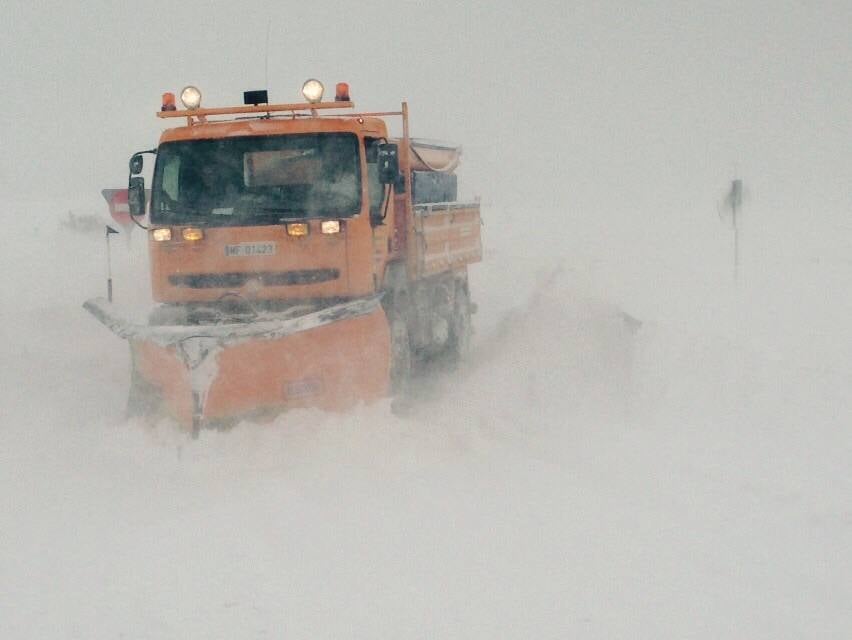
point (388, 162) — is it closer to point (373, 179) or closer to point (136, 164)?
point (373, 179)

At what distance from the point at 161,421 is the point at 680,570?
4.12 meters

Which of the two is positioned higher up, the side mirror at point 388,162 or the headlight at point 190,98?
the headlight at point 190,98

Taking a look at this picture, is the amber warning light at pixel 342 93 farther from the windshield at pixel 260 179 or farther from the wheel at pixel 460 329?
the wheel at pixel 460 329

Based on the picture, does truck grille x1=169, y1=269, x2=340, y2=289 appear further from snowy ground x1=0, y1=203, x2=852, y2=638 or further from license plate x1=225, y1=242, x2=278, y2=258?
snowy ground x1=0, y1=203, x2=852, y2=638

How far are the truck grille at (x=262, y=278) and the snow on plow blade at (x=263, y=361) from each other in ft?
1.25

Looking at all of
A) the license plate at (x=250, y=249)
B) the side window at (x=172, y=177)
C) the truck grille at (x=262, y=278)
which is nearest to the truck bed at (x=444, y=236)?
the truck grille at (x=262, y=278)

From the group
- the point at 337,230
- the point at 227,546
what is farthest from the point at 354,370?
the point at 227,546

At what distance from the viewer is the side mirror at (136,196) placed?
8953 millimetres

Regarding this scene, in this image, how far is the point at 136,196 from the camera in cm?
899

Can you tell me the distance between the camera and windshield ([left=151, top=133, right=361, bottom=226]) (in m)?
8.55

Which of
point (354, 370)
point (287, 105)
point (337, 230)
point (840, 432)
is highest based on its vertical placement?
point (287, 105)

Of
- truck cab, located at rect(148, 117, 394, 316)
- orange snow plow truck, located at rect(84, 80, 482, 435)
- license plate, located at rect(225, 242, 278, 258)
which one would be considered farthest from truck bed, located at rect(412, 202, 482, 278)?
license plate, located at rect(225, 242, 278, 258)

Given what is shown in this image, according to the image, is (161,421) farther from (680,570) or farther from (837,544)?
→ (837,544)

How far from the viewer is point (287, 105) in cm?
906
